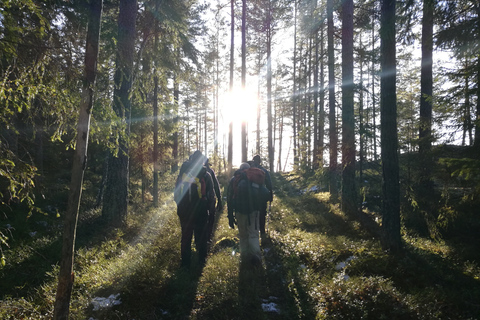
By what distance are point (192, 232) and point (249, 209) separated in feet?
4.43

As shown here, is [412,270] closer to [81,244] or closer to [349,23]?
[81,244]

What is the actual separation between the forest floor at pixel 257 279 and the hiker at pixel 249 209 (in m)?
0.36

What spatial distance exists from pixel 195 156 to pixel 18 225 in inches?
258

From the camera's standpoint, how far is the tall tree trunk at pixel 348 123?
9.66m

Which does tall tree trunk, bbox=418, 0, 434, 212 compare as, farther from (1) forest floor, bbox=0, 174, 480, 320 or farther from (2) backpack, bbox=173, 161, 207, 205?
(2) backpack, bbox=173, 161, 207, 205

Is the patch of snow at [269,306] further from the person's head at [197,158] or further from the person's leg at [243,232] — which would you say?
the person's head at [197,158]

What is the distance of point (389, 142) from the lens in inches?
241

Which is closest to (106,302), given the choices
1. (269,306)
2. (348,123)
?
(269,306)

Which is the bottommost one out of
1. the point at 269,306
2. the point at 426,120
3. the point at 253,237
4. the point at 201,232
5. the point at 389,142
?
the point at 269,306

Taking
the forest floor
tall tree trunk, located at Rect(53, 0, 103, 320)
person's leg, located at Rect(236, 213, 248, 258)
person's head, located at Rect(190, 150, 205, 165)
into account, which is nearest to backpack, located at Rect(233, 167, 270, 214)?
person's leg, located at Rect(236, 213, 248, 258)

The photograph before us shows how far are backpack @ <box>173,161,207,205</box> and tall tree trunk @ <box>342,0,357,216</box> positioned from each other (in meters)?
6.17

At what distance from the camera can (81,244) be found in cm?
686

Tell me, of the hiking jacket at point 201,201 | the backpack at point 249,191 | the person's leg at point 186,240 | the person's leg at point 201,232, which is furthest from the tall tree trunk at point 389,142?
the person's leg at point 186,240

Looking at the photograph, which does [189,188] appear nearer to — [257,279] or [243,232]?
[243,232]
